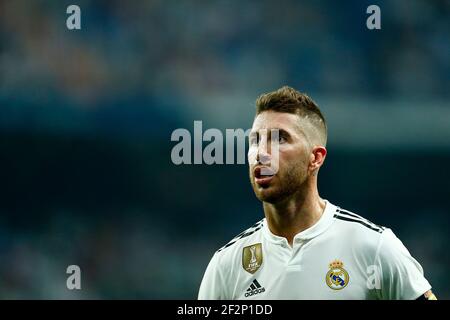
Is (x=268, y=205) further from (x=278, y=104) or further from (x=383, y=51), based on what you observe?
(x=383, y=51)

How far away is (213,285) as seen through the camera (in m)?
3.40

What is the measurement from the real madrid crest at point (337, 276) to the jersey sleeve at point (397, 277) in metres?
0.18

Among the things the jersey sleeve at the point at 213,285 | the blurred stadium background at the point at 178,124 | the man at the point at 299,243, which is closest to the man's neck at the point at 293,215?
the man at the point at 299,243

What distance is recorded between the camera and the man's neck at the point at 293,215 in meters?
3.37

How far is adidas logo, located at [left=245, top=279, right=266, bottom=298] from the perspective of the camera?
3.29m

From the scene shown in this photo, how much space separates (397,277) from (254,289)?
29.0 inches

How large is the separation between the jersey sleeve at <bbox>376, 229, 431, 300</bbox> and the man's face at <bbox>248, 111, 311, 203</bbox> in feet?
1.90

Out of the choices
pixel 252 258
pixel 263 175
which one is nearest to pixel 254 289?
pixel 252 258

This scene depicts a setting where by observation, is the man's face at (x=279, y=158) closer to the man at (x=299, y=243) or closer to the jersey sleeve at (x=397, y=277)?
the man at (x=299, y=243)

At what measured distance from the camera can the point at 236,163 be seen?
231 inches

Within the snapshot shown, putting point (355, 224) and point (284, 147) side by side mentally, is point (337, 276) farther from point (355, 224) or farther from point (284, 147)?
point (284, 147)

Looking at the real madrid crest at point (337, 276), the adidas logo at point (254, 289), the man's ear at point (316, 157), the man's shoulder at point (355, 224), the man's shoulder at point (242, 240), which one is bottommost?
the adidas logo at point (254, 289)

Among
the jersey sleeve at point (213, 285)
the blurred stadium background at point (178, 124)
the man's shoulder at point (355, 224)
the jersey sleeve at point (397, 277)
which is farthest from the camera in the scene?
the blurred stadium background at point (178, 124)
